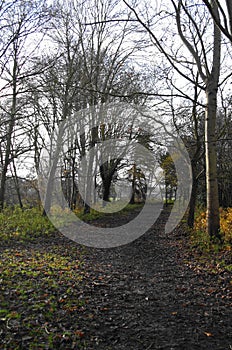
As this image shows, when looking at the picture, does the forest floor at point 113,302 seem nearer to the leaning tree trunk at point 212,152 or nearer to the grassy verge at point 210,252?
the grassy verge at point 210,252

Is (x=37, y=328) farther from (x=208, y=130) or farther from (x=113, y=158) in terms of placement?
(x=113, y=158)

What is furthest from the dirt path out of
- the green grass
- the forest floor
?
the green grass

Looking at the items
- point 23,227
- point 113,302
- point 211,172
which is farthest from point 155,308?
point 23,227

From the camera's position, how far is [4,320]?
395 centimetres

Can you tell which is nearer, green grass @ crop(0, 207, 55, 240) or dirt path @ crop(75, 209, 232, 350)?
dirt path @ crop(75, 209, 232, 350)

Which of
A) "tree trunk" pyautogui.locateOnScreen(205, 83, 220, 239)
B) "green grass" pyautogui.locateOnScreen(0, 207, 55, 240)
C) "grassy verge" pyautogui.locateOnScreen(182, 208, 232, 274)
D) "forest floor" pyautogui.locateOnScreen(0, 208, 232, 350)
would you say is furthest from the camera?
"green grass" pyautogui.locateOnScreen(0, 207, 55, 240)

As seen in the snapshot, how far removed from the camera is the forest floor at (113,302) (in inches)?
143

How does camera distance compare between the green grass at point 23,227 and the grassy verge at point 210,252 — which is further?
the green grass at point 23,227

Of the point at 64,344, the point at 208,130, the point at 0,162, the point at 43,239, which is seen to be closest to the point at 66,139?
the point at 0,162

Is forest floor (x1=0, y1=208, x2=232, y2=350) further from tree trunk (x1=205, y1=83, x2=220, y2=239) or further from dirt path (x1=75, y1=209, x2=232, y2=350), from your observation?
tree trunk (x1=205, y1=83, x2=220, y2=239)

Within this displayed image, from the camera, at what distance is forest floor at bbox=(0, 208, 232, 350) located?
3.62 meters

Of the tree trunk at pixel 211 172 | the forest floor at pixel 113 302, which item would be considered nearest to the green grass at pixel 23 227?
the forest floor at pixel 113 302

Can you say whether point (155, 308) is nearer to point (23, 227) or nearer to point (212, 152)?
point (212, 152)

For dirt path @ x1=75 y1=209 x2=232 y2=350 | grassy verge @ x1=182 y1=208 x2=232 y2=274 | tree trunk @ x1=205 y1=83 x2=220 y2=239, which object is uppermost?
tree trunk @ x1=205 y1=83 x2=220 y2=239
